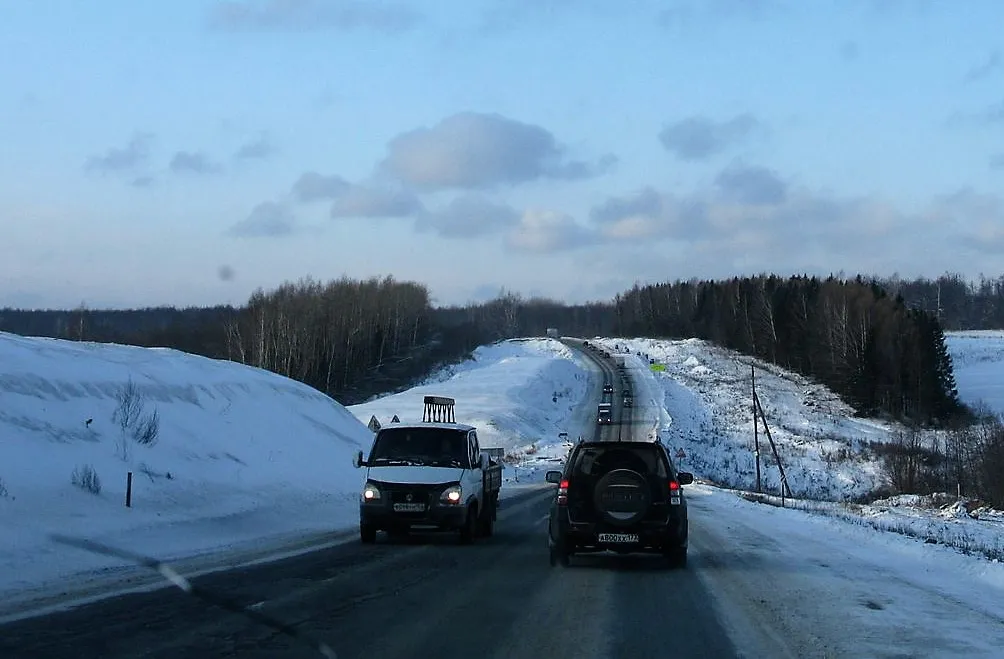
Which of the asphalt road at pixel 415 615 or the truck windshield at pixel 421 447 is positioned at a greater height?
the truck windshield at pixel 421 447

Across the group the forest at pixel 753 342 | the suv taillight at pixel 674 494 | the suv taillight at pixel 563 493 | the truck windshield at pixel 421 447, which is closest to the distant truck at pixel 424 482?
the truck windshield at pixel 421 447

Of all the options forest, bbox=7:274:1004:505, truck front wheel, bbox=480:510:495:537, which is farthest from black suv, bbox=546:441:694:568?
forest, bbox=7:274:1004:505

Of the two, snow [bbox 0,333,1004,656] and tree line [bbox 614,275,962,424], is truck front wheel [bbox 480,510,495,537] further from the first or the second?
tree line [bbox 614,275,962,424]

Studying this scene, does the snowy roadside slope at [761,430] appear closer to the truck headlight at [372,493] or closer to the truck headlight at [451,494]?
the truck headlight at [451,494]

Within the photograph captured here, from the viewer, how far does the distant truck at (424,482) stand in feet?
59.6

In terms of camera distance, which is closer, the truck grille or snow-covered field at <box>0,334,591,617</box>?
snow-covered field at <box>0,334,591,617</box>

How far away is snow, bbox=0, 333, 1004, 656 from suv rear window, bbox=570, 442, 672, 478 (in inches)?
67.0

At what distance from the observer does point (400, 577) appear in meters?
13.8

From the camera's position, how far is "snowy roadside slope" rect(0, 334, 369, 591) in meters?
16.8

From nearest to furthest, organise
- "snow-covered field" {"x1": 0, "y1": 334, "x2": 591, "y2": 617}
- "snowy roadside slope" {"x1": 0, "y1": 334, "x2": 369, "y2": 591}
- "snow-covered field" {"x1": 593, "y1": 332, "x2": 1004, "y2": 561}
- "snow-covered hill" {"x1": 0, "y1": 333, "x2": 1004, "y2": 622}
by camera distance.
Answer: "snow-covered field" {"x1": 0, "y1": 334, "x2": 591, "y2": 617}, "snowy roadside slope" {"x1": 0, "y1": 334, "x2": 369, "y2": 591}, "snow-covered hill" {"x1": 0, "y1": 333, "x2": 1004, "y2": 622}, "snow-covered field" {"x1": 593, "y1": 332, "x2": 1004, "y2": 561}

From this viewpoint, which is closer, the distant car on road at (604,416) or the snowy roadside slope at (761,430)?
the snowy roadside slope at (761,430)

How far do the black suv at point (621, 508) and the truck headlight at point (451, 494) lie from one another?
11.4ft

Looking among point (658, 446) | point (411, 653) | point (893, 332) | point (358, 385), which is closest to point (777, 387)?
point (893, 332)

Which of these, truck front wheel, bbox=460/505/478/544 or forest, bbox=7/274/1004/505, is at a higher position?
forest, bbox=7/274/1004/505
